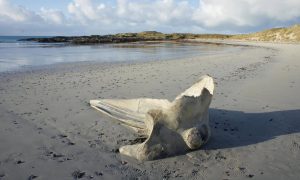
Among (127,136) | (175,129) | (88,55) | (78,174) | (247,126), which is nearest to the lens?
(78,174)

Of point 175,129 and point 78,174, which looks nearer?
point 78,174

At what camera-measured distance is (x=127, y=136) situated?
6.48 metres

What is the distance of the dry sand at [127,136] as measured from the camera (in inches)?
195

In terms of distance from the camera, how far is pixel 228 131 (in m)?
6.68

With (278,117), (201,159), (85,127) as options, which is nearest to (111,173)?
(201,159)

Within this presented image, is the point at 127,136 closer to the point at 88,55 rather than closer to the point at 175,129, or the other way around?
the point at 175,129

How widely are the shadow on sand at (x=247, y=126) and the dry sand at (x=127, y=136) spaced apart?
0.06ft

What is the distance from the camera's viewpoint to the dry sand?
4953 millimetres

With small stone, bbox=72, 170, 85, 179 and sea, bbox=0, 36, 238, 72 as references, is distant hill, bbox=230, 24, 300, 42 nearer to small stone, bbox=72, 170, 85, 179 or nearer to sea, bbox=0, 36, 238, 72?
sea, bbox=0, 36, 238, 72

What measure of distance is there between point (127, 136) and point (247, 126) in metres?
2.48

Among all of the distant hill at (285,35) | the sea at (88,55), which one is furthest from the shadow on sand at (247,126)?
the distant hill at (285,35)

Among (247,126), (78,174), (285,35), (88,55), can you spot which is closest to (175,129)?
(78,174)

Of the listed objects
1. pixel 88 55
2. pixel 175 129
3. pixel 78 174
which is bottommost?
pixel 88 55

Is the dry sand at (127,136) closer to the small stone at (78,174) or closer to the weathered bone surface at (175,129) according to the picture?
the small stone at (78,174)
